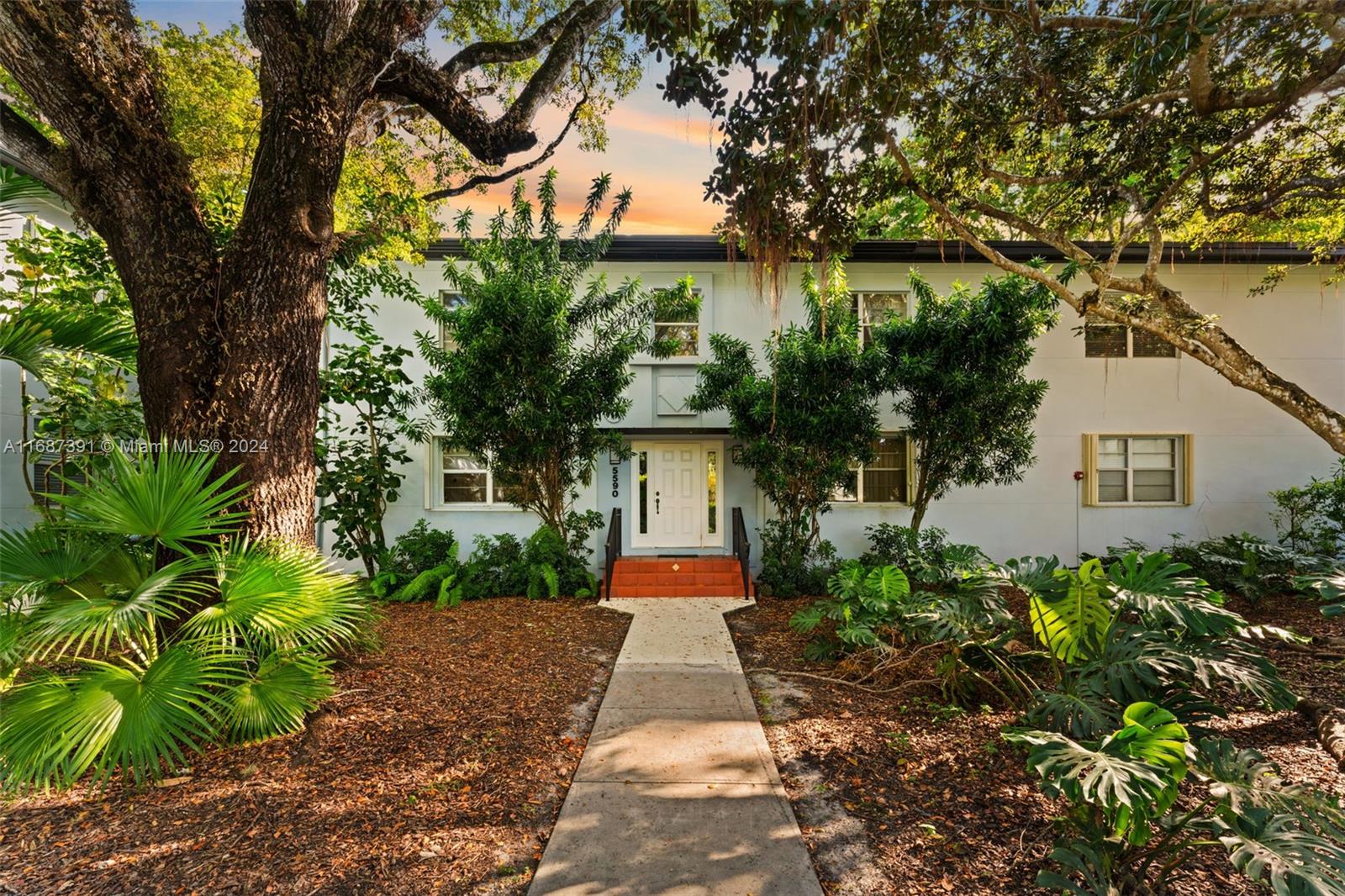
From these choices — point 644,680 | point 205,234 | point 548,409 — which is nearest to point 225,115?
point 205,234

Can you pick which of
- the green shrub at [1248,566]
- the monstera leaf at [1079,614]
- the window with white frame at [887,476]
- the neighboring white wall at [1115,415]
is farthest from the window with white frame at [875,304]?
the monstera leaf at [1079,614]

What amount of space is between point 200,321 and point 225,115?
4080 mm

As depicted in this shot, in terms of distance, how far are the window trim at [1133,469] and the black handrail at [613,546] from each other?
833 centimetres

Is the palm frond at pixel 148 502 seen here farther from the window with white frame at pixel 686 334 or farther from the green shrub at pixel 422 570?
the window with white frame at pixel 686 334

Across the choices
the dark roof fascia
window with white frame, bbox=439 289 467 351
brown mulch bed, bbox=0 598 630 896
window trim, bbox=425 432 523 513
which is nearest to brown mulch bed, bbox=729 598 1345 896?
brown mulch bed, bbox=0 598 630 896

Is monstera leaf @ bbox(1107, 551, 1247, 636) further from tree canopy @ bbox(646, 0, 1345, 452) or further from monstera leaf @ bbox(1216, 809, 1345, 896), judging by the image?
tree canopy @ bbox(646, 0, 1345, 452)

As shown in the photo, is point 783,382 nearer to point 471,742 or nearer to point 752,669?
point 752,669

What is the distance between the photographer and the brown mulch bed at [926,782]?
236 centimetres

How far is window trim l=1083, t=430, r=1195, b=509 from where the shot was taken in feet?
30.0

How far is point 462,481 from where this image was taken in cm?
930

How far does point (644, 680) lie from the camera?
183 inches

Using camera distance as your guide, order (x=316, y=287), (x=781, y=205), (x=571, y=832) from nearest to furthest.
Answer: (x=571, y=832) → (x=316, y=287) → (x=781, y=205)

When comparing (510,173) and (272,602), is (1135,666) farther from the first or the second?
(510,173)

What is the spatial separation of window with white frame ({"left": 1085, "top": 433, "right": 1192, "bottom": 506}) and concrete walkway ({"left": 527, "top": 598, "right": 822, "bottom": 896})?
885 cm
